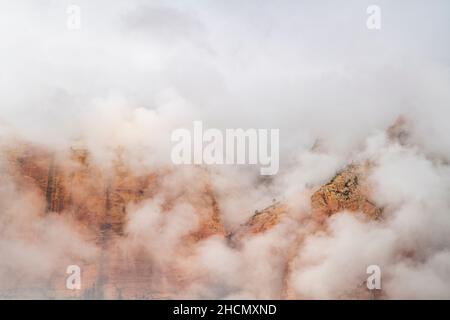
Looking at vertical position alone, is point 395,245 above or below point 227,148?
below

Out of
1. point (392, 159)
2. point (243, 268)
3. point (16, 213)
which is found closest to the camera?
point (16, 213)

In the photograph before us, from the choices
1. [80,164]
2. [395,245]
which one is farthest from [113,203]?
[395,245]

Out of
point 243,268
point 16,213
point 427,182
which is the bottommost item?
point 243,268

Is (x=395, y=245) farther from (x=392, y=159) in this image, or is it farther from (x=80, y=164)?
(x=80, y=164)
